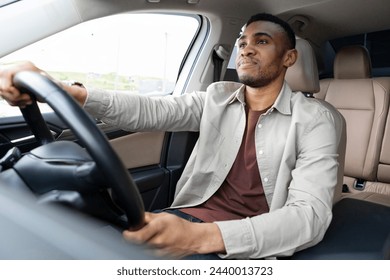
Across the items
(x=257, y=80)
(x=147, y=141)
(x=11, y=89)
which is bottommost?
(x=147, y=141)

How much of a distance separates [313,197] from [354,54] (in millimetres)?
1406

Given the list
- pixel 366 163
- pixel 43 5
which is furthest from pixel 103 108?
pixel 366 163

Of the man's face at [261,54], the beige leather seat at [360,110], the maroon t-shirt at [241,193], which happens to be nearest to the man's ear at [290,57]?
the man's face at [261,54]

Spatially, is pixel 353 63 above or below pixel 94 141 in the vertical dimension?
below

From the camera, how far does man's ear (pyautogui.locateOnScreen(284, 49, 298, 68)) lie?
1.42 m

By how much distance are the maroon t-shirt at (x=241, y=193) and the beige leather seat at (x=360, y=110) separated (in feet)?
3.06

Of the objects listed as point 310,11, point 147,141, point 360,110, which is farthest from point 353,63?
point 147,141

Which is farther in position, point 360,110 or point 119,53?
point 360,110

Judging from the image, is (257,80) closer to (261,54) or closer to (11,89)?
(261,54)

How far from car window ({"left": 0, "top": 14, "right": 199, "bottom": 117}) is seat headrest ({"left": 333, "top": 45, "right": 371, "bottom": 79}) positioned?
89cm

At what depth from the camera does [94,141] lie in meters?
0.64

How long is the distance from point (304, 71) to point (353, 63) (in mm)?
760

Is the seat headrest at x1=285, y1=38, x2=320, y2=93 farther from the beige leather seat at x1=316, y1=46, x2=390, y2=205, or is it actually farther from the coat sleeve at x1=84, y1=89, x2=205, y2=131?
the beige leather seat at x1=316, y1=46, x2=390, y2=205

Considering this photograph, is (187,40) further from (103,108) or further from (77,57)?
(103,108)
